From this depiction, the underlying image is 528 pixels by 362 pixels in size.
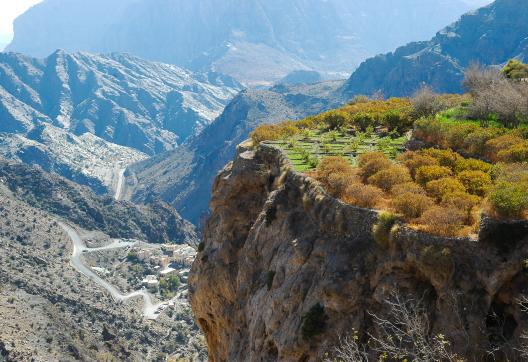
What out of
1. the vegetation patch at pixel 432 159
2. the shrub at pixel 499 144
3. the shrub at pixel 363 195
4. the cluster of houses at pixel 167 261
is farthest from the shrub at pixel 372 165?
the cluster of houses at pixel 167 261

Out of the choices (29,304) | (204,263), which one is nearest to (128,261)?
(29,304)

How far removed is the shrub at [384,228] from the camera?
648 inches

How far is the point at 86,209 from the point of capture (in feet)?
583

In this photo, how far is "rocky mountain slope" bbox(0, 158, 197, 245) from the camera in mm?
170000

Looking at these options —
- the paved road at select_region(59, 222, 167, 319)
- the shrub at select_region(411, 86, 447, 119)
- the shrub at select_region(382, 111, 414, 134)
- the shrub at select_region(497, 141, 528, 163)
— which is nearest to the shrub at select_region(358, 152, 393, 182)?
the shrub at select_region(497, 141, 528, 163)

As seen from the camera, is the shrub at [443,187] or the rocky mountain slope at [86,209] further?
the rocky mountain slope at [86,209]

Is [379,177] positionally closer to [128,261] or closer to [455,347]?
[455,347]

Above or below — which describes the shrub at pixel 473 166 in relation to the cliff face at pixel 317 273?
above

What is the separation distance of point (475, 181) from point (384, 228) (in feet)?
13.6

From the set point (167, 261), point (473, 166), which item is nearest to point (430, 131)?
point (473, 166)

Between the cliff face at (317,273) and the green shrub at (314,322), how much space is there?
68mm

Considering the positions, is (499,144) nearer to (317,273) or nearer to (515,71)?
(317,273)

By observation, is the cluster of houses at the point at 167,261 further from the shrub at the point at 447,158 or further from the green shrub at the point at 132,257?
the shrub at the point at 447,158

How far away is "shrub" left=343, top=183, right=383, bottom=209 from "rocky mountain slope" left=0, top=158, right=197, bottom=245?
159446mm
